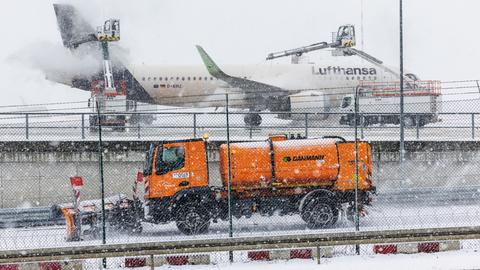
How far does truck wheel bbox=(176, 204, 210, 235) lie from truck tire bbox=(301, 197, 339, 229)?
2352 mm

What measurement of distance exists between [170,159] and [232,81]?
19024 millimetres

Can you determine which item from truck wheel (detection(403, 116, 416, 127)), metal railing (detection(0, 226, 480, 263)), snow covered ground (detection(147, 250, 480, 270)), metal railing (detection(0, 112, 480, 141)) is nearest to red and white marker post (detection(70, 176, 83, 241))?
metal railing (detection(0, 112, 480, 141))

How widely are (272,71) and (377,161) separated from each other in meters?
16.6

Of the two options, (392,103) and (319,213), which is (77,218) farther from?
(392,103)

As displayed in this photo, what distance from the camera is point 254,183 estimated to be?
19203 mm

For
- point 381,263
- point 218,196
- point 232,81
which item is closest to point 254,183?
point 218,196

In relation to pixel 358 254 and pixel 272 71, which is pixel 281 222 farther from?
pixel 272 71

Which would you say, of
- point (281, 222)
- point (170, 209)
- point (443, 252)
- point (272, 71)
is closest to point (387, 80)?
point (272, 71)

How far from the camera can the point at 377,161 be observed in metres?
23.4

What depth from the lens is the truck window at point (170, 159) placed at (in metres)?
18.8

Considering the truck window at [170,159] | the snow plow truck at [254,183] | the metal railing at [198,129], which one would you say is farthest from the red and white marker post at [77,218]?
the metal railing at [198,129]

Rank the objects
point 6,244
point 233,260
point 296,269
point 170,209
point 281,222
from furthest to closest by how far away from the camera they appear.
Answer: point 281,222 → point 170,209 → point 6,244 → point 233,260 → point 296,269

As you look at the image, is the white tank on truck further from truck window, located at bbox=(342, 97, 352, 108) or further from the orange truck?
the orange truck

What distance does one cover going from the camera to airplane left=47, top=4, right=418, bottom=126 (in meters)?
38.6
